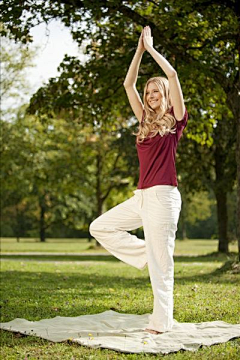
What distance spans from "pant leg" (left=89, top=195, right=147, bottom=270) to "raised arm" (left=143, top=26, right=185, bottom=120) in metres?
1.05

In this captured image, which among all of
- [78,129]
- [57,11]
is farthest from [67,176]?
[57,11]

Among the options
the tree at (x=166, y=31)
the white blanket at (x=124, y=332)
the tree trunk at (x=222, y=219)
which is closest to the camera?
the white blanket at (x=124, y=332)

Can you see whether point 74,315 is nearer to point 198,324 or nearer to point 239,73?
point 198,324

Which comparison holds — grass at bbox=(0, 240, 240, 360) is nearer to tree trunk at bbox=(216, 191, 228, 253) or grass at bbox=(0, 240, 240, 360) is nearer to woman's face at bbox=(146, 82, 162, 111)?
woman's face at bbox=(146, 82, 162, 111)

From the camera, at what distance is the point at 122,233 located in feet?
20.4

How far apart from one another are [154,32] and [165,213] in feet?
24.9

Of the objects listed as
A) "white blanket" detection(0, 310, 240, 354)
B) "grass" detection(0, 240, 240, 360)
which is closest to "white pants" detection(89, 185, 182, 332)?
"white blanket" detection(0, 310, 240, 354)

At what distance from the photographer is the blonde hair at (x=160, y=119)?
6.01m

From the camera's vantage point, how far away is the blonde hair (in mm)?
6008

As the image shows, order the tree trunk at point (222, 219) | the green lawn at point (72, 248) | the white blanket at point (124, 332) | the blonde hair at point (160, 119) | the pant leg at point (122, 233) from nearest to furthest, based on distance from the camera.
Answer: the white blanket at point (124, 332) < the blonde hair at point (160, 119) < the pant leg at point (122, 233) < the tree trunk at point (222, 219) < the green lawn at point (72, 248)

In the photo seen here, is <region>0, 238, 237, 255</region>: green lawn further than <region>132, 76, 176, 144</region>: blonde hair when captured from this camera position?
Yes

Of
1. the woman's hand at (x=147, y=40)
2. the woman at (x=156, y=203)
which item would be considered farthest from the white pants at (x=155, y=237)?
the woman's hand at (x=147, y=40)

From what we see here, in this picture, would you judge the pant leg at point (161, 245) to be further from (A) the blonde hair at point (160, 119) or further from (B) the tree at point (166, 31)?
(B) the tree at point (166, 31)

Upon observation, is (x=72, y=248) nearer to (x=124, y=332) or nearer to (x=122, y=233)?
(x=122, y=233)
